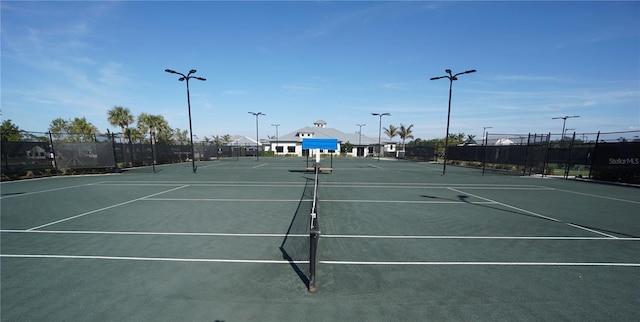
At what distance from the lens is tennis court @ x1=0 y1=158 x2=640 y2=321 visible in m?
3.87

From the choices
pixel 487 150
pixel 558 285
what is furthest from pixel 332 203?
pixel 487 150

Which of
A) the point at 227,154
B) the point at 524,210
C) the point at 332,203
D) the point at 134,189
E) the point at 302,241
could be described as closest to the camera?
the point at 302,241

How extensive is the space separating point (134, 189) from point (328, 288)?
15399 mm

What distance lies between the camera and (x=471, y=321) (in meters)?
3.60

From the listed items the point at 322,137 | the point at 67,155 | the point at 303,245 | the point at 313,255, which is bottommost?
the point at 303,245

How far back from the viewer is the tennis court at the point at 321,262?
3869 mm

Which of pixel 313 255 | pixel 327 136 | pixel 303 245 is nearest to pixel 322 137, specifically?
pixel 327 136

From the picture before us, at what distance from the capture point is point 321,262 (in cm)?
540

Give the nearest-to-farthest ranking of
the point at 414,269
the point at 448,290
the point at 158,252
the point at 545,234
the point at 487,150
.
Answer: the point at 448,290, the point at 414,269, the point at 158,252, the point at 545,234, the point at 487,150

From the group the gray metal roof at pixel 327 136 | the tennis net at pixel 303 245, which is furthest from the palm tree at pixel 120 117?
the tennis net at pixel 303 245

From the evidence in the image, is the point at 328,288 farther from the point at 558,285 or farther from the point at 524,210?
the point at 524,210

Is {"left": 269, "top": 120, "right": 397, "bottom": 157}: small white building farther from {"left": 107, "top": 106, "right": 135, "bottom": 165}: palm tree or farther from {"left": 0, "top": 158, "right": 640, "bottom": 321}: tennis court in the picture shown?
{"left": 0, "top": 158, "right": 640, "bottom": 321}: tennis court

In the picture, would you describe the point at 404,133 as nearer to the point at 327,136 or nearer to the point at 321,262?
the point at 327,136

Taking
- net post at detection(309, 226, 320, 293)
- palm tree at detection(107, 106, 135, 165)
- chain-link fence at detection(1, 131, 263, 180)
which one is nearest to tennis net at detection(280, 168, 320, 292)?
net post at detection(309, 226, 320, 293)
